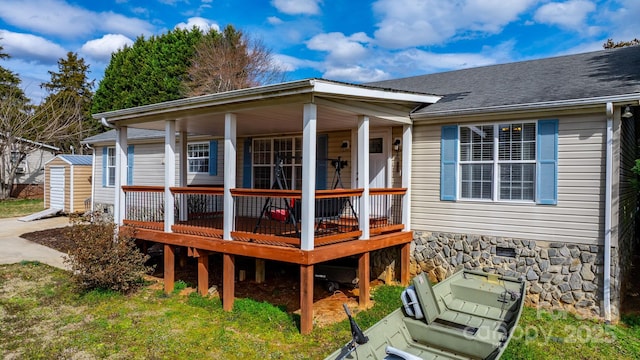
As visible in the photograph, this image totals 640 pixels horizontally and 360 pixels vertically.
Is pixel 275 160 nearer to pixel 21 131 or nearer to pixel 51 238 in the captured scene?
pixel 51 238

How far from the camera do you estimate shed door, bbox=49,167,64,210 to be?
16.6 m

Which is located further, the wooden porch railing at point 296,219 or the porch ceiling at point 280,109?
the wooden porch railing at point 296,219

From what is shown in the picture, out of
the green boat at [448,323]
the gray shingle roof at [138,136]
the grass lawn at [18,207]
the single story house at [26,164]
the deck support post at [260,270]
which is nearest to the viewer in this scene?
the green boat at [448,323]

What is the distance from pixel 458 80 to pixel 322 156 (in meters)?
3.86

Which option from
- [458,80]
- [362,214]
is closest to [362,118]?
[362,214]

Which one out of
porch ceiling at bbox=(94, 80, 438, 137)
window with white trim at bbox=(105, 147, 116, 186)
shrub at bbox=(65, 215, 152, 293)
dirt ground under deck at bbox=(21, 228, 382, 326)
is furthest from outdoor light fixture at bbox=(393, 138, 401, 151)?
window with white trim at bbox=(105, 147, 116, 186)

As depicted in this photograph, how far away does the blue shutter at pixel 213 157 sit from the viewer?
37.8 feet

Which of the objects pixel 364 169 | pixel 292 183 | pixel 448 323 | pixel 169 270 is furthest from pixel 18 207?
pixel 448 323

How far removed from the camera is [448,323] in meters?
5.29

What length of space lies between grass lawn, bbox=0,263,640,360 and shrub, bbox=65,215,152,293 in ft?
0.80

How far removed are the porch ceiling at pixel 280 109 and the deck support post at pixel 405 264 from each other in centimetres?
251

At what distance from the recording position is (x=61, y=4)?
12750mm

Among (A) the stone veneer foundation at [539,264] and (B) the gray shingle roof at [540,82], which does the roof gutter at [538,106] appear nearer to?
(B) the gray shingle roof at [540,82]

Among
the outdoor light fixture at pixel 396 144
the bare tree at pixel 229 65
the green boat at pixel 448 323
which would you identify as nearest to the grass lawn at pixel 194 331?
the green boat at pixel 448 323
